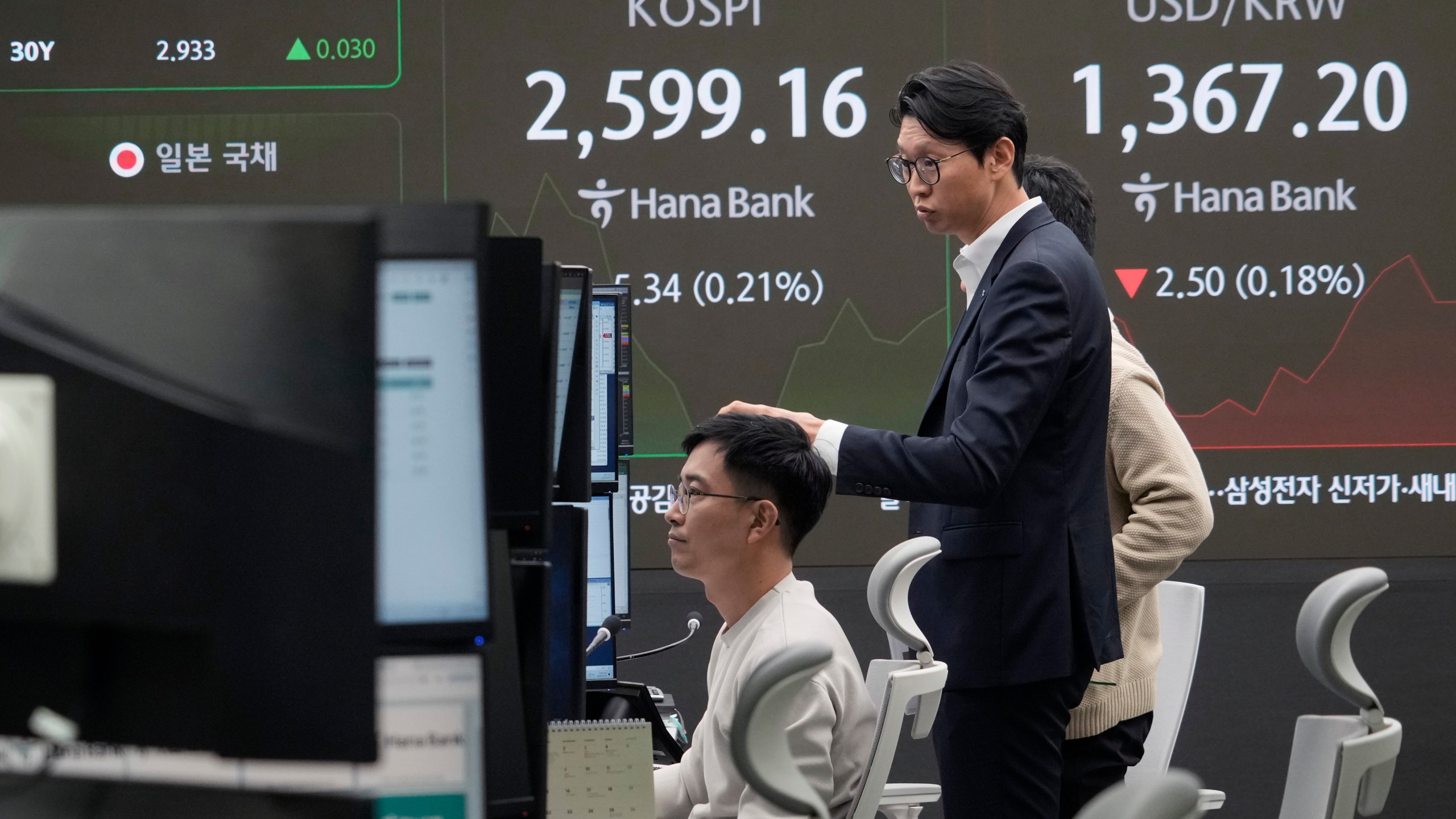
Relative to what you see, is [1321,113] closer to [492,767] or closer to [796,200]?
[796,200]

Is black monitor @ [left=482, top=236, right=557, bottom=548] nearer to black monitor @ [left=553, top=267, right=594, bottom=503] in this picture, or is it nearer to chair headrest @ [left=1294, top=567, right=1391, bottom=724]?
black monitor @ [left=553, top=267, right=594, bottom=503]

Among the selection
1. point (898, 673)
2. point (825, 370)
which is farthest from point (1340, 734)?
point (825, 370)

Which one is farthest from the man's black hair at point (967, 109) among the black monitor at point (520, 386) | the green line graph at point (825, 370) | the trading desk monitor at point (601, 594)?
the green line graph at point (825, 370)

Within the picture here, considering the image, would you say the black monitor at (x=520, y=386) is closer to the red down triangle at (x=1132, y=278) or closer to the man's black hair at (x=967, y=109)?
the man's black hair at (x=967, y=109)

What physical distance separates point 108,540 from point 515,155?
3.01m

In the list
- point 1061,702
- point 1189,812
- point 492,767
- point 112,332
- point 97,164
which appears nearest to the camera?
point 1189,812

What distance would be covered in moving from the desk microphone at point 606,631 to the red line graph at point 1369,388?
1.99m

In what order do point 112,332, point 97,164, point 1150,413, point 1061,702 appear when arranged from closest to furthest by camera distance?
point 112,332, point 1061,702, point 1150,413, point 97,164

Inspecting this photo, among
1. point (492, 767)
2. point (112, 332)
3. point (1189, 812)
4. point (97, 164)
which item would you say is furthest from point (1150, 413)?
point (97, 164)

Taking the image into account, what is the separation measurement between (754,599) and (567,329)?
57 cm

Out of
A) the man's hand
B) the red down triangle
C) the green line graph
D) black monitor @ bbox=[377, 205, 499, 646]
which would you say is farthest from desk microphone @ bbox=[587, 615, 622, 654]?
the red down triangle

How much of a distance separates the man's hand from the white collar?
0.96ft

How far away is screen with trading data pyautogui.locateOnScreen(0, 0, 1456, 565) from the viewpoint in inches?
144

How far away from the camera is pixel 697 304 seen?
3.69 metres
